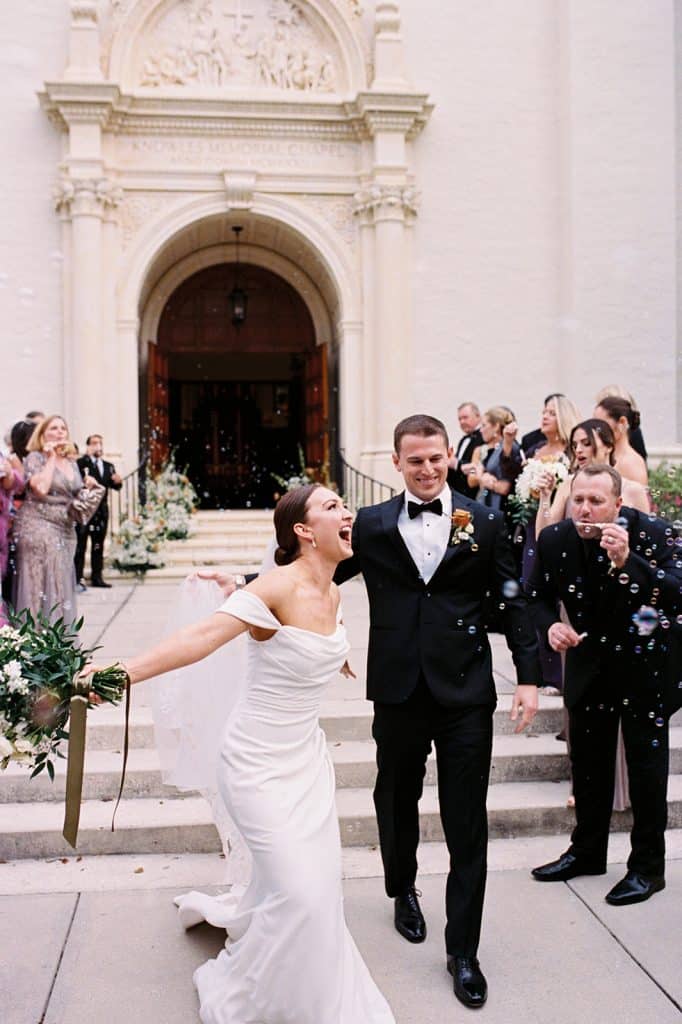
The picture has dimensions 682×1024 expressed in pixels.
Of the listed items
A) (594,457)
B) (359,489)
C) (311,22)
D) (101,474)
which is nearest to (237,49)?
(311,22)

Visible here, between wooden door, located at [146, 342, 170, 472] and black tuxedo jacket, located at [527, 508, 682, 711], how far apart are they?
11122 mm

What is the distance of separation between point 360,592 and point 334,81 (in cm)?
760

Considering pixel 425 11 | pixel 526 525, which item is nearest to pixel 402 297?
pixel 425 11

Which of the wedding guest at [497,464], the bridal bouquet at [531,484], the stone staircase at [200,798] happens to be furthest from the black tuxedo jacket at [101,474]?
the bridal bouquet at [531,484]

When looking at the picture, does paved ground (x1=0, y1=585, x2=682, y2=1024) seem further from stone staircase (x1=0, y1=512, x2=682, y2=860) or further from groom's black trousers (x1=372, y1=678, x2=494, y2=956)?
groom's black trousers (x1=372, y1=678, x2=494, y2=956)

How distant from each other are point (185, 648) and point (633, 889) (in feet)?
7.89

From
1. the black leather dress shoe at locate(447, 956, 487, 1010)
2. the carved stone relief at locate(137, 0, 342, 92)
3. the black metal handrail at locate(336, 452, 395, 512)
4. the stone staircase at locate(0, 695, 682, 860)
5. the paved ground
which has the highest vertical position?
the carved stone relief at locate(137, 0, 342, 92)

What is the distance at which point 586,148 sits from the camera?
14195mm

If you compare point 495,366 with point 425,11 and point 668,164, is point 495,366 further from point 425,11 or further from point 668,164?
point 425,11

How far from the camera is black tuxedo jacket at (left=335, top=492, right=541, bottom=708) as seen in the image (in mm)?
3600

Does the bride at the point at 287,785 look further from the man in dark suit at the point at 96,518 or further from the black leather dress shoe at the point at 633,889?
the man in dark suit at the point at 96,518

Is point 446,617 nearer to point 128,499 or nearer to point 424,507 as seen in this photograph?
point 424,507

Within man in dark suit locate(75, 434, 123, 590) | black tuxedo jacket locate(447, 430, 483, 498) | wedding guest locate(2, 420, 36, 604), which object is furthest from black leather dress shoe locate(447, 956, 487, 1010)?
man in dark suit locate(75, 434, 123, 590)

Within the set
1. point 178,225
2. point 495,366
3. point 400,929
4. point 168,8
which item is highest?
point 168,8
